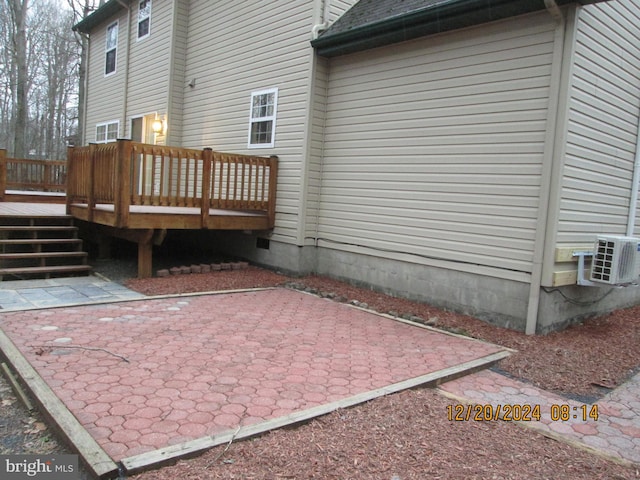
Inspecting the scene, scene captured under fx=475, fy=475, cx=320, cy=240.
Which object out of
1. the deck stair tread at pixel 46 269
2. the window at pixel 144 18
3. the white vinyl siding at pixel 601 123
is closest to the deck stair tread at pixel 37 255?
the deck stair tread at pixel 46 269

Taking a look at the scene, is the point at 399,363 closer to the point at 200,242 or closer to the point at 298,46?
the point at 298,46

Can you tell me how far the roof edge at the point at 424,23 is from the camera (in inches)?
201

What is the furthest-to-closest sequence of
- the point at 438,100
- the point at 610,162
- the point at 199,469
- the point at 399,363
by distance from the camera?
the point at 438,100 → the point at 610,162 → the point at 399,363 → the point at 199,469

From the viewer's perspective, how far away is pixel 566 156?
191 inches

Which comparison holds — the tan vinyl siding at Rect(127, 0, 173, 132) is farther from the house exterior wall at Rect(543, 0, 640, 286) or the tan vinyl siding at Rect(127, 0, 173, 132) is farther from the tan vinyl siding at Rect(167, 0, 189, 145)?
the house exterior wall at Rect(543, 0, 640, 286)

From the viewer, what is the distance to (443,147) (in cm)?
592

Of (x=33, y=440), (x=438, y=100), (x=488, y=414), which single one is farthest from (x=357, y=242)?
(x=33, y=440)

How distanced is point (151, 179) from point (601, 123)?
577 cm

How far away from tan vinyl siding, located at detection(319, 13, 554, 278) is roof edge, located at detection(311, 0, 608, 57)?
0.41ft

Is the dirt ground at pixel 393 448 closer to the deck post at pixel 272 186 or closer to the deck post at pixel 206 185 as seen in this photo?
the deck post at pixel 206 185

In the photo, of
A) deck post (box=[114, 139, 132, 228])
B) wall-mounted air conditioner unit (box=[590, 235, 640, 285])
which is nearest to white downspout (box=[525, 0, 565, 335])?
wall-mounted air conditioner unit (box=[590, 235, 640, 285])

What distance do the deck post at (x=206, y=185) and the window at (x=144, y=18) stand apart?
6774 millimetres

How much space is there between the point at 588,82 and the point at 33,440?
5781 mm

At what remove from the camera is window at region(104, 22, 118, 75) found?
13.8m
